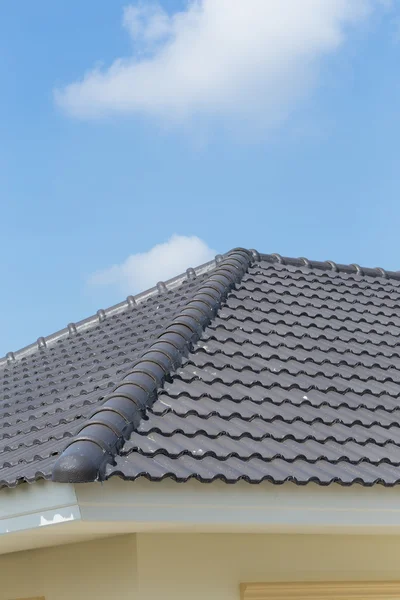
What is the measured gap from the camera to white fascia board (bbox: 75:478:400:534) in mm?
4086

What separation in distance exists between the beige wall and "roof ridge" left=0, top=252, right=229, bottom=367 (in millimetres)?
4378

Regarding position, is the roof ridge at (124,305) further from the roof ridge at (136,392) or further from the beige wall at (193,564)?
the beige wall at (193,564)

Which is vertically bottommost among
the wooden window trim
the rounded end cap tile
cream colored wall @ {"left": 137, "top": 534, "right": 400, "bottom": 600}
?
the wooden window trim

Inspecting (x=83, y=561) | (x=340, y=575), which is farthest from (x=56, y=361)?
(x=340, y=575)

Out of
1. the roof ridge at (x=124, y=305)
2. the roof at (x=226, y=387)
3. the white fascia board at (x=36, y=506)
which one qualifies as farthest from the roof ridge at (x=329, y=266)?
the white fascia board at (x=36, y=506)

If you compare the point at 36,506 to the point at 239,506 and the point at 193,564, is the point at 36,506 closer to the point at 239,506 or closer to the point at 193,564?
the point at 239,506

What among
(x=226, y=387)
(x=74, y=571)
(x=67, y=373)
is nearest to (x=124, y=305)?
(x=67, y=373)

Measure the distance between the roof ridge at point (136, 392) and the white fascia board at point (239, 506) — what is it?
118mm

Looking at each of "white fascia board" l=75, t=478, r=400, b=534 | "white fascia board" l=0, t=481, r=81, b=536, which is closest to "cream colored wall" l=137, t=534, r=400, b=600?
"white fascia board" l=75, t=478, r=400, b=534

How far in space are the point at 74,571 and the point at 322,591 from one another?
5.26 feet

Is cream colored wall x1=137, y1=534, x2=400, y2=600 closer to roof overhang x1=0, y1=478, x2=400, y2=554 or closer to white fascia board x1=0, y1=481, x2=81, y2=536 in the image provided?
roof overhang x1=0, y1=478, x2=400, y2=554

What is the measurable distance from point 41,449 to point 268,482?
141 cm

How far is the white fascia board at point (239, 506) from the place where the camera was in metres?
4.09

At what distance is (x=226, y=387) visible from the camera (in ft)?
19.3
